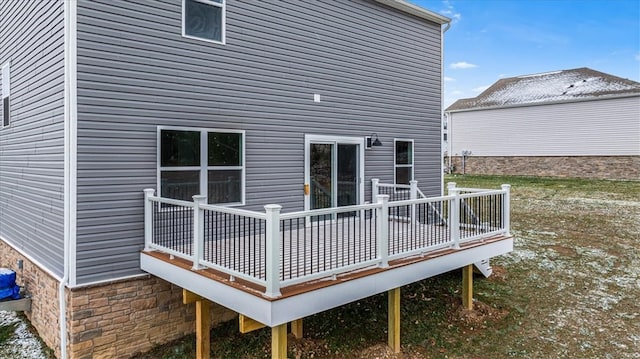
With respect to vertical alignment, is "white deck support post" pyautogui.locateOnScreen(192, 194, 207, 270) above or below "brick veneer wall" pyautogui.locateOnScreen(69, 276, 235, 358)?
above

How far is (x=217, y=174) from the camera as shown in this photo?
21.4 ft

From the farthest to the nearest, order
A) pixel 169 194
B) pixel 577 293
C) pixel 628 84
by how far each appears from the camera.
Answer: pixel 628 84 < pixel 577 293 < pixel 169 194

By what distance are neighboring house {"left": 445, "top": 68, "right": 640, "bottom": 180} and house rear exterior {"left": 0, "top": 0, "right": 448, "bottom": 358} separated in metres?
18.2

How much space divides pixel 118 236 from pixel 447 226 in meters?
5.09

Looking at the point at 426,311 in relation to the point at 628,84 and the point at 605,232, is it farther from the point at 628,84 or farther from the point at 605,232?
the point at 628,84

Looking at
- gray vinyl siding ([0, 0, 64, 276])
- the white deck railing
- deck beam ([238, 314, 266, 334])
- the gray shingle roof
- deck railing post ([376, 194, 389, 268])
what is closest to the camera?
the white deck railing

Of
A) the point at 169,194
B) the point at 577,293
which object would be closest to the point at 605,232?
the point at 577,293

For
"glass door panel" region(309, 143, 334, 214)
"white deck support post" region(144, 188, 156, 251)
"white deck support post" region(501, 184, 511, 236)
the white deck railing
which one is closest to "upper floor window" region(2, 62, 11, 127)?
"white deck support post" region(144, 188, 156, 251)

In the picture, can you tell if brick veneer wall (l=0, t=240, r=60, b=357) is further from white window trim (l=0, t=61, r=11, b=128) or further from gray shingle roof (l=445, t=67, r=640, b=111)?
gray shingle roof (l=445, t=67, r=640, b=111)

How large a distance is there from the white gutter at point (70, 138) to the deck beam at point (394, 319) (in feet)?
14.2

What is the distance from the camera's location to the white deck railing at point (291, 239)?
418cm

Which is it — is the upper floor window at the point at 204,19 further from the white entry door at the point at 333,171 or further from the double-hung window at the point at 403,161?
the double-hung window at the point at 403,161

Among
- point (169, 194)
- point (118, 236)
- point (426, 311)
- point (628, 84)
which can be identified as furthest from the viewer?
point (628, 84)

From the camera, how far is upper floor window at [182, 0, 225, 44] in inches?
245
